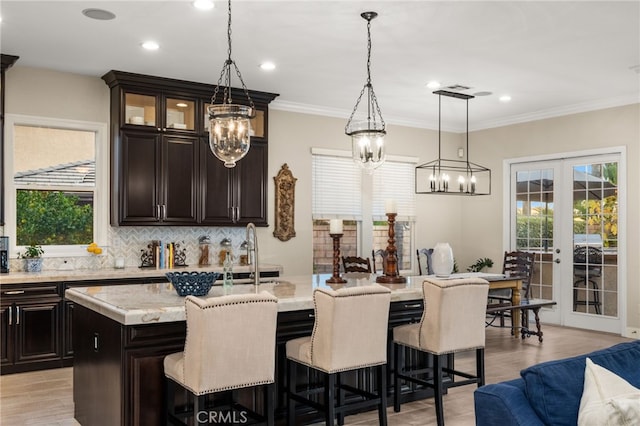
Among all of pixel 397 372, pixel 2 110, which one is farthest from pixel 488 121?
pixel 2 110

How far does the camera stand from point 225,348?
3.00 metres

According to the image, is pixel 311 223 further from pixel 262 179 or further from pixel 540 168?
pixel 540 168

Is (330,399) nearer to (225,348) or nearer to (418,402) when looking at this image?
(225,348)

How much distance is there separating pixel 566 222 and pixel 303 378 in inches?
207

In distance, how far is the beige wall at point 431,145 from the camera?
6.17 metres

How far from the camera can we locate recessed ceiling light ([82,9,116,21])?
14.6ft

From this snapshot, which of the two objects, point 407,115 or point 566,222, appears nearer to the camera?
point 566,222

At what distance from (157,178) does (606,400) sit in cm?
522

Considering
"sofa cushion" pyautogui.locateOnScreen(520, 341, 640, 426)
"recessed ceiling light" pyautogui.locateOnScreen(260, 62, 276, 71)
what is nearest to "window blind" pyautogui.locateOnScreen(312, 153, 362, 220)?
"recessed ceiling light" pyautogui.locateOnScreen(260, 62, 276, 71)

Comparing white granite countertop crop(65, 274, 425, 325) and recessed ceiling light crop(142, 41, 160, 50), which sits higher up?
recessed ceiling light crop(142, 41, 160, 50)

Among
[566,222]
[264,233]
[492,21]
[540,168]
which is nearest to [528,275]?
[566,222]

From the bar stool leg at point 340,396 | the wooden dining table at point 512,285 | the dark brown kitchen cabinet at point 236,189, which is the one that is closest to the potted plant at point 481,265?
the wooden dining table at point 512,285

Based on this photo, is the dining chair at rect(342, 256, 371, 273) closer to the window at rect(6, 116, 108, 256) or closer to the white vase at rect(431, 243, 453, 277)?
the white vase at rect(431, 243, 453, 277)

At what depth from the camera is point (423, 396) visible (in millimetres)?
4672
